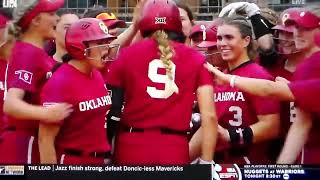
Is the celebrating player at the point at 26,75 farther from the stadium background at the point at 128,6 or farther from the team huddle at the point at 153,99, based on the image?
the stadium background at the point at 128,6

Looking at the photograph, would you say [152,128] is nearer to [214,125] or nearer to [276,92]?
[214,125]

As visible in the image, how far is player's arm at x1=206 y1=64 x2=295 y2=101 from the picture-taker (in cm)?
372

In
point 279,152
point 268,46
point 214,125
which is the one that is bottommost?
point 279,152

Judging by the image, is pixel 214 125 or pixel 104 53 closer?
pixel 214 125

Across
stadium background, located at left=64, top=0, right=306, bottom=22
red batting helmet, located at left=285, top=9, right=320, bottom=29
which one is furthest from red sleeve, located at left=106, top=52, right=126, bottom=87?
stadium background, located at left=64, top=0, right=306, bottom=22

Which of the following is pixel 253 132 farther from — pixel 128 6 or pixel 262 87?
pixel 128 6

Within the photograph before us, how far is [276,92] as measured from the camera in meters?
3.74

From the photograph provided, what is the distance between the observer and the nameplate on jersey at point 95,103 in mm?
3789

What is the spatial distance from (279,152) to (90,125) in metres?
1.18

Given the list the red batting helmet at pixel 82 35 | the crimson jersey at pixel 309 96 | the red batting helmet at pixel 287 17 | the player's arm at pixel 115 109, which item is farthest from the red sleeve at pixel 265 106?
the red batting helmet at pixel 82 35

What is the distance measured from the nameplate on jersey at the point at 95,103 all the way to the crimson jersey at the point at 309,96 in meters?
1.00

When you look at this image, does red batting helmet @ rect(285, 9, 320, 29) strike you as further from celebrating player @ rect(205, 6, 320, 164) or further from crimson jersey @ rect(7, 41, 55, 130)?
crimson jersey @ rect(7, 41, 55, 130)

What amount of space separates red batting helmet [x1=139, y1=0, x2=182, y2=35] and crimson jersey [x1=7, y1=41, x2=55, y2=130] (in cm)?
63

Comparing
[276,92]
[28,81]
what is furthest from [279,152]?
[28,81]
